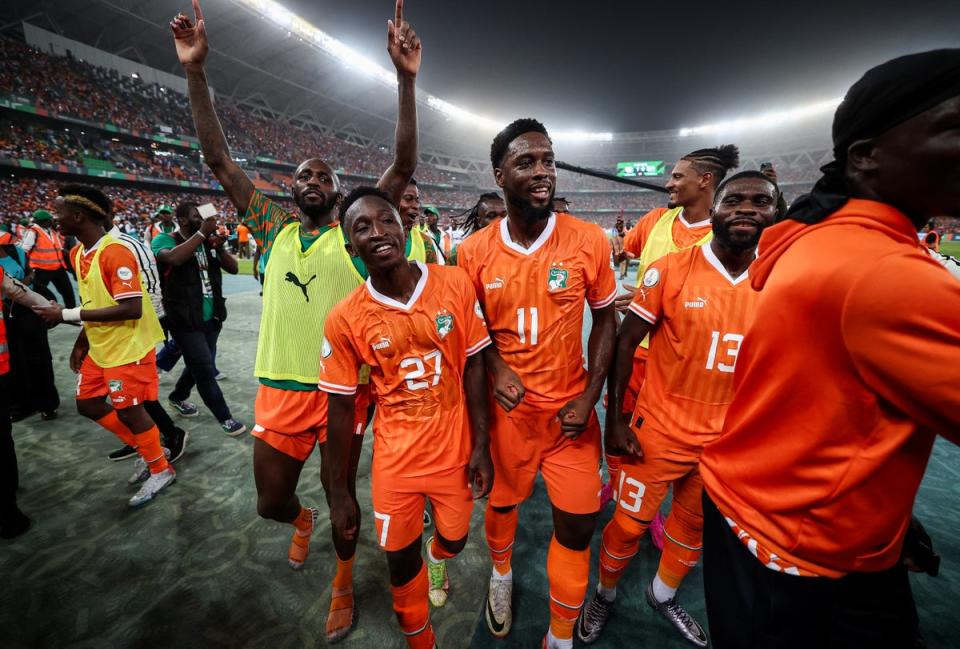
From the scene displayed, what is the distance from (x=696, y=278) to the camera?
2.10 metres

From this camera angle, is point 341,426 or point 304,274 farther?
point 304,274

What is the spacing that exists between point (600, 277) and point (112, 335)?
398cm

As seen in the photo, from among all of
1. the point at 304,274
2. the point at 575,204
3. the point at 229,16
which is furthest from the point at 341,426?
the point at 575,204

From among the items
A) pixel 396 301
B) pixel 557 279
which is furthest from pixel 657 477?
pixel 396 301

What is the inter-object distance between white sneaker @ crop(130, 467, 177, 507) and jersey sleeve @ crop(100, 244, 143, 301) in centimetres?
156

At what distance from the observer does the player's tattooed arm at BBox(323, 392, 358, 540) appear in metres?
1.93

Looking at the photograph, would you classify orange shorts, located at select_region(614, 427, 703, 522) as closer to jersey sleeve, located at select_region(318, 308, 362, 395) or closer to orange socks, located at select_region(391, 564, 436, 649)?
orange socks, located at select_region(391, 564, 436, 649)

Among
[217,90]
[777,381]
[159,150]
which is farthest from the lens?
[217,90]

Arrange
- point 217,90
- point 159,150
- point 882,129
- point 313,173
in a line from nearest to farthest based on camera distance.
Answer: point 882,129
point 313,173
point 159,150
point 217,90

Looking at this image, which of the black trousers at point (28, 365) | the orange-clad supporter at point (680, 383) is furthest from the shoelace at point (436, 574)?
the black trousers at point (28, 365)

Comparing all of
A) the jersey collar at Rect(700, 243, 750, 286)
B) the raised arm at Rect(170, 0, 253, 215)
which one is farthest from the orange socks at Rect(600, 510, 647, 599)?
the raised arm at Rect(170, 0, 253, 215)

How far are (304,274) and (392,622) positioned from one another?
215 centimetres

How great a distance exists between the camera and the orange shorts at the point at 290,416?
228 cm

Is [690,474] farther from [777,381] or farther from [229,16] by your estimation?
[229,16]
